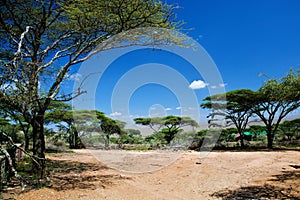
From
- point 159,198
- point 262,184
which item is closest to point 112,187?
point 159,198

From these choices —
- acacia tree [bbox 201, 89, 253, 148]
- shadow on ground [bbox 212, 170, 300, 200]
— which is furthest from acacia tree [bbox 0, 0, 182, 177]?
acacia tree [bbox 201, 89, 253, 148]

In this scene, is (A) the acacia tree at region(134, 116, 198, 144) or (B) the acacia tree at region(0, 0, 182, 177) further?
(A) the acacia tree at region(134, 116, 198, 144)

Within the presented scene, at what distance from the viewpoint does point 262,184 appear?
19.9ft

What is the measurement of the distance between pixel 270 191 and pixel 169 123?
24389mm

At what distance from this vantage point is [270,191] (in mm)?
5316

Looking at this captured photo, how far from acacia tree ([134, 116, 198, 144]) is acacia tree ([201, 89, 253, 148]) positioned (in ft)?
21.5

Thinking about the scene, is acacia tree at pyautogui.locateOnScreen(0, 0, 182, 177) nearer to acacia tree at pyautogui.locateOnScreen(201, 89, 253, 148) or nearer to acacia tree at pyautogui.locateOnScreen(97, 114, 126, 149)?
acacia tree at pyautogui.locateOnScreen(201, 89, 253, 148)

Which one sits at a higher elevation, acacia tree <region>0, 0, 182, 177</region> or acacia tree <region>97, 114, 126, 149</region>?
acacia tree <region>0, 0, 182, 177</region>

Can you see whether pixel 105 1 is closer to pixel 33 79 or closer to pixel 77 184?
pixel 33 79

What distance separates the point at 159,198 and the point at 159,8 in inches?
186

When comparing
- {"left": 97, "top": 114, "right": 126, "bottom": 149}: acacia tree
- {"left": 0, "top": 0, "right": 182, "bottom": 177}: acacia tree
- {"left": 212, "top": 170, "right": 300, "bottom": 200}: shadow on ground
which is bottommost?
{"left": 212, "top": 170, "right": 300, "bottom": 200}: shadow on ground

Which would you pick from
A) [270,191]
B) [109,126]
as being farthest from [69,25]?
[109,126]

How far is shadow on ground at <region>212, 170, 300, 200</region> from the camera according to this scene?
196 inches

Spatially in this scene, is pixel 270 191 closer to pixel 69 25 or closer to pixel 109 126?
pixel 69 25
